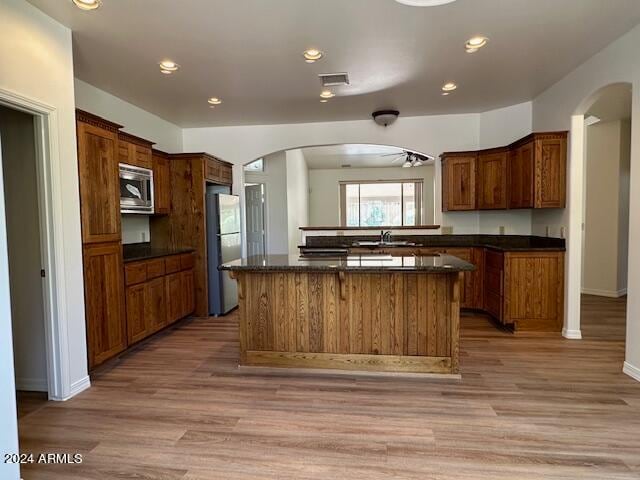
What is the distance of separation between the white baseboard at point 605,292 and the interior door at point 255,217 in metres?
5.89

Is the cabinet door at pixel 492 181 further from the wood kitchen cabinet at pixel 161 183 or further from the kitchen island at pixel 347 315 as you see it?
the wood kitchen cabinet at pixel 161 183

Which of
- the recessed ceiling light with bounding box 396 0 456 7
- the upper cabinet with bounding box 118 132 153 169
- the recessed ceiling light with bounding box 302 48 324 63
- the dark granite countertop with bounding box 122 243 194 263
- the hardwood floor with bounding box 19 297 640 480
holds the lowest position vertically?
the hardwood floor with bounding box 19 297 640 480

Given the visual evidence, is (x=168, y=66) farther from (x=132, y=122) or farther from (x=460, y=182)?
(x=460, y=182)

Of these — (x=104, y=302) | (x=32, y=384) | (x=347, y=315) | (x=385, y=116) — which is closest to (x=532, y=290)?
(x=347, y=315)

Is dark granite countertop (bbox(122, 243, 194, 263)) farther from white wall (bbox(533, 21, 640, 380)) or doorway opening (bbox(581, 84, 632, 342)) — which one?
doorway opening (bbox(581, 84, 632, 342))

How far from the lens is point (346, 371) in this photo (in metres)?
3.12

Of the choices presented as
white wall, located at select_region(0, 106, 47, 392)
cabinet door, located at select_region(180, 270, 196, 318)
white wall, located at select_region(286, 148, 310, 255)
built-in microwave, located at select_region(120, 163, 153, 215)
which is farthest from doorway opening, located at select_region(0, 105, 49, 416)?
white wall, located at select_region(286, 148, 310, 255)

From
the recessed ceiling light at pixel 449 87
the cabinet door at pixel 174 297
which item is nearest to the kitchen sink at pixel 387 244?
the recessed ceiling light at pixel 449 87

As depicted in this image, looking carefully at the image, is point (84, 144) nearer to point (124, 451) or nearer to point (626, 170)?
point (124, 451)

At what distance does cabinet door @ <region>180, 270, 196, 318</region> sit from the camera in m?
4.64

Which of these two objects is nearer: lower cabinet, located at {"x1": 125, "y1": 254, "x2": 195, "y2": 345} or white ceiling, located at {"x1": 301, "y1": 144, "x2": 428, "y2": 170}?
lower cabinet, located at {"x1": 125, "y1": 254, "x2": 195, "y2": 345}

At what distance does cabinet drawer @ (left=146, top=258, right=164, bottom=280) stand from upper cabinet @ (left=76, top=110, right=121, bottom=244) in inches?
24.3

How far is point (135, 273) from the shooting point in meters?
3.65

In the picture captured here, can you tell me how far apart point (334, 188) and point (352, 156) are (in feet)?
6.00
